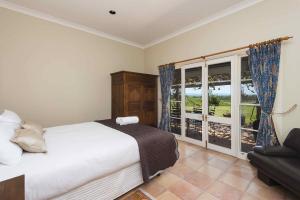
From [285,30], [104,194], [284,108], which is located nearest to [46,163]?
[104,194]

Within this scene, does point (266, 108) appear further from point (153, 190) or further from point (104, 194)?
point (104, 194)

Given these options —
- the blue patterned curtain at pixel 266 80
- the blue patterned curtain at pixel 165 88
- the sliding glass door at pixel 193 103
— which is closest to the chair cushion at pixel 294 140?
the blue patterned curtain at pixel 266 80

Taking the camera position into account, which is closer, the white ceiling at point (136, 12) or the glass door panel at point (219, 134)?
the white ceiling at point (136, 12)

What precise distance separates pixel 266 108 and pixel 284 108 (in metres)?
0.23

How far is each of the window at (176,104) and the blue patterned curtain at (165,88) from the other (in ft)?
0.57

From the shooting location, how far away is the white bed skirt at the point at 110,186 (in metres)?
1.46

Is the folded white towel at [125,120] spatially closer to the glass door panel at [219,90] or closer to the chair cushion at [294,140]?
the glass door panel at [219,90]

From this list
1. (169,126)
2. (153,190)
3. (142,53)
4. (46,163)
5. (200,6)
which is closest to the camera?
(46,163)

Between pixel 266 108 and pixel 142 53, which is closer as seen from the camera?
pixel 266 108

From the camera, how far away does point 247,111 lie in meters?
2.86

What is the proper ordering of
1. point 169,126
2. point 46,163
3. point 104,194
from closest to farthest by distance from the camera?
1. point 46,163
2. point 104,194
3. point 169,126

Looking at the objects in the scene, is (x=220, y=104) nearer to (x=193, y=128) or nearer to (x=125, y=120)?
(x=193, y=128)

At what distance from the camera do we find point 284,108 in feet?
7.72

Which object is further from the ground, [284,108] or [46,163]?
[284,108]
